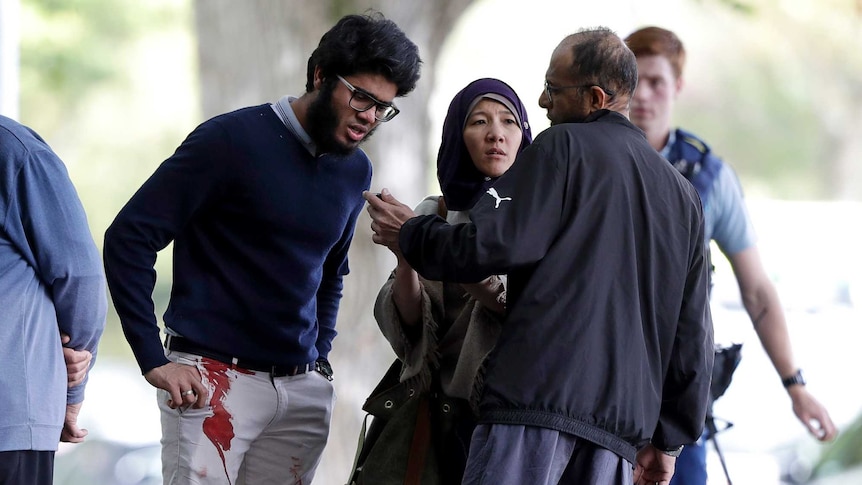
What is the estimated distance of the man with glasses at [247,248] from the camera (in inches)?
106

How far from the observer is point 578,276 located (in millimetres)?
2385

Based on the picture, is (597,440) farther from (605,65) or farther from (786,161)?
(786,161)

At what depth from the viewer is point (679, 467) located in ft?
11.4

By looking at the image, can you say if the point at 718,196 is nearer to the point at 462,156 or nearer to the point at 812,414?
the point at 812,414

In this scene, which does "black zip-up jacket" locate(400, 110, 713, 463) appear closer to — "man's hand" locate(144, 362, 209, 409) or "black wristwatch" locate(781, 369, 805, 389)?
"man's hand" locate(144, 362, 209, 409)

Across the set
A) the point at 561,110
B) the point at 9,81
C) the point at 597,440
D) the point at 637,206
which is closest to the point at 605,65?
the point at 561,110

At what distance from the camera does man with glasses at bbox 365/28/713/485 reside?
2.35 m

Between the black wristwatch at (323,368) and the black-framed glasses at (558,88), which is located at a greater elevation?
the black-framed glasses at (558,88)

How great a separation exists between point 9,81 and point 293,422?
230cm

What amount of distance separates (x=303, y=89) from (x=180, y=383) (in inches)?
121

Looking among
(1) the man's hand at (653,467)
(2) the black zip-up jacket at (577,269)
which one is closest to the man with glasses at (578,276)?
(2) the black zip-up jacket at (577,269)

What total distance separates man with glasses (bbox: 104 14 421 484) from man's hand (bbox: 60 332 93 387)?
0.13 meters

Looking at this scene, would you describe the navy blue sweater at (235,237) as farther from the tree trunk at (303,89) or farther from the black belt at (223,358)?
the tree trunk at (303,89)

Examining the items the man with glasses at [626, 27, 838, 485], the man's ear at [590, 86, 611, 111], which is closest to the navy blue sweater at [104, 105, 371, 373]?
the man's ear at [590, 86, 611, 111]
